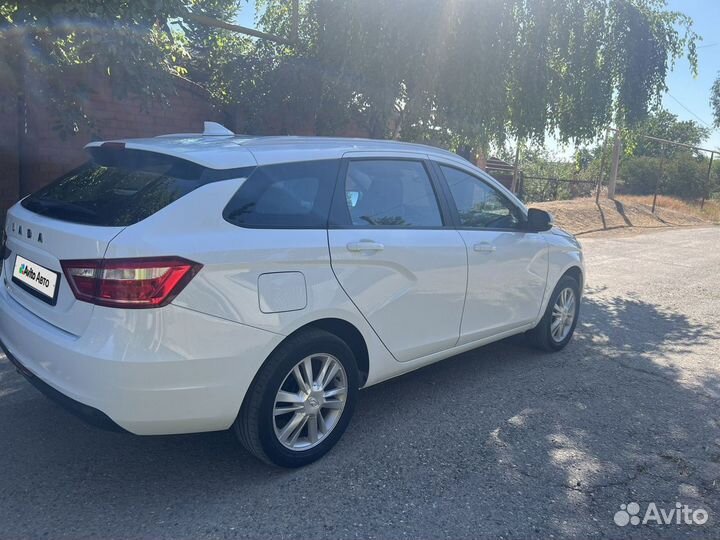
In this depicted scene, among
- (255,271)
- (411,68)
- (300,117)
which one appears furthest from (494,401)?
(300,117)

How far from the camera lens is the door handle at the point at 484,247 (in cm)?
422

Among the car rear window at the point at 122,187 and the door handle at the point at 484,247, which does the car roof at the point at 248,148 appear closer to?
the car rear window at the point at 122,187

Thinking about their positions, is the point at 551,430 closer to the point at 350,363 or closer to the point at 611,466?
the point at 611,466

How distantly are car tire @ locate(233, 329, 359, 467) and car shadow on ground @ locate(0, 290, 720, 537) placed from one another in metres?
0.15

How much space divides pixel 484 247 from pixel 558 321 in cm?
153

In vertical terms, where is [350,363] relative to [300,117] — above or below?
below

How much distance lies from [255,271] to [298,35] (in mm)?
6949

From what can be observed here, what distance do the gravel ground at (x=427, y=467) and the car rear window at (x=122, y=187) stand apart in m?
1.32

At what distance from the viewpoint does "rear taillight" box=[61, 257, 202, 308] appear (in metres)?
2.62

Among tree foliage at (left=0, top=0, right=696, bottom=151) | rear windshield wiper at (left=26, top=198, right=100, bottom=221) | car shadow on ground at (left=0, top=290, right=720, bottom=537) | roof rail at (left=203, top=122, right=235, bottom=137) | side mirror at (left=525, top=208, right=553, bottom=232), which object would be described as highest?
tree foliage at (left=0, top=0, right=696, bottom=151)

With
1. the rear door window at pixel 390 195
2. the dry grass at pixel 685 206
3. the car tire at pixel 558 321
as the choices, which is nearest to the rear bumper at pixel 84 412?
the rear door window at pixel 390 195

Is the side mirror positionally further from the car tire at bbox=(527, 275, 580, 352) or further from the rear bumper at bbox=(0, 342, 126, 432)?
the rear bumper at bbox=(0, 342, 126, 432)

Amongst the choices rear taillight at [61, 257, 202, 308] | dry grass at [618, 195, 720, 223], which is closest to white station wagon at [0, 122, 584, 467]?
rear taillight at [61, 257, 202, 308]

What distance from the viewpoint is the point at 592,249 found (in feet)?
41.2
